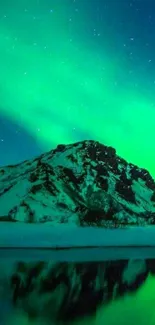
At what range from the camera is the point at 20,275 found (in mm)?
27500

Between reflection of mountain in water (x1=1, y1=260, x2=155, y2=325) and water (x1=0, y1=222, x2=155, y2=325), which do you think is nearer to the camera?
water (x1=0, y1=222, x2=155, y2=325)

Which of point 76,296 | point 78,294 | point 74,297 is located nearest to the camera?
point 74,297

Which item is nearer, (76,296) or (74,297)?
(74,297)

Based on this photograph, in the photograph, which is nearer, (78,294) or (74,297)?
(74,297)

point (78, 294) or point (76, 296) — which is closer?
point (76, 296)

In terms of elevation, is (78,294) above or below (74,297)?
above

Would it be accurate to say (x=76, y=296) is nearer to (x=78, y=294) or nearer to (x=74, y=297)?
(x=74, y=297)

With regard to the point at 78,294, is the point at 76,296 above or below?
below

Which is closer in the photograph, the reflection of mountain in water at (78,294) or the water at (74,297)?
the water at (74,297)

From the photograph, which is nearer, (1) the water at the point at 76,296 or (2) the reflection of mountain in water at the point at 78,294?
(1) the water at the point at 76,296

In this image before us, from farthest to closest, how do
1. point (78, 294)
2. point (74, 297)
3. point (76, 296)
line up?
point (78, 294) → point (76, 296) → point (74, 297)

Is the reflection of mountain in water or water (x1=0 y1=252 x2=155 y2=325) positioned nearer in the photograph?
water (x1=0 y1=252 x2=155 y2=325)

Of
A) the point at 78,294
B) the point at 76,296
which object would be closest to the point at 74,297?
the point at 76,296

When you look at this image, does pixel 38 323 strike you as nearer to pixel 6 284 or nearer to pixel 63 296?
pixel 63 296
